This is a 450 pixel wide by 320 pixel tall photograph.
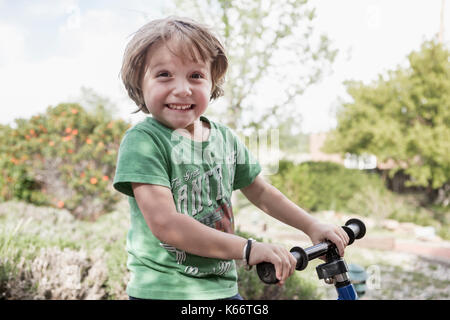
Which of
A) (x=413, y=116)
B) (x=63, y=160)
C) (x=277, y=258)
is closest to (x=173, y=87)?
(x=277, y=258)

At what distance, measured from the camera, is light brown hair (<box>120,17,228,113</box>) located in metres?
1.47

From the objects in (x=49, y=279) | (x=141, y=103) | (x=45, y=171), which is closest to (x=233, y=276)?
(x=141, y=103)

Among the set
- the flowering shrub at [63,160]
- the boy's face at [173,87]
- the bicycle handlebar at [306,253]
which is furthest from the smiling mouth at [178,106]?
the flowering shrub at [63,160]

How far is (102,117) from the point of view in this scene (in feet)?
27.5

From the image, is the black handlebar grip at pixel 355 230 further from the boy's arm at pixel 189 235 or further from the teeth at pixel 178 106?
the teeth at pixel 178 106

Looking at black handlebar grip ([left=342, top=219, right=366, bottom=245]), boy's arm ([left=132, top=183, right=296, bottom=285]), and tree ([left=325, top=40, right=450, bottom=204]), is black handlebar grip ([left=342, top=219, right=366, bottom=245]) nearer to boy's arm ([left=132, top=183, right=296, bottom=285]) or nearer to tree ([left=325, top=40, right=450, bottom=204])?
boy's arm ([left=132, top=183, right=296, bottom=285])

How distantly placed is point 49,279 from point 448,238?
8.93 m

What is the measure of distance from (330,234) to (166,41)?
2.84 ft

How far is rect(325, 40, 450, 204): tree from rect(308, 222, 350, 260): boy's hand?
1290cm

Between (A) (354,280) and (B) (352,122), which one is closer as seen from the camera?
(A) (354,280)

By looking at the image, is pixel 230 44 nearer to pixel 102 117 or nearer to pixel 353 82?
pixel 102 117

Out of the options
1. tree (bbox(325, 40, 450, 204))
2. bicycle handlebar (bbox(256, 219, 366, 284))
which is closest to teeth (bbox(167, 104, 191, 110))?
bicycle handlebar (bbox(256, 219, 366, 284))

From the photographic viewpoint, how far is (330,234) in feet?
4.84

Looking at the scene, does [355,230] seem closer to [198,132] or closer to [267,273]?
[267,273]
